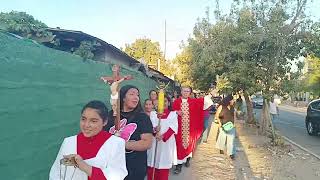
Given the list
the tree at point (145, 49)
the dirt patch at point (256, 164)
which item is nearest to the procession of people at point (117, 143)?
the dirt patch at point (256, 164)

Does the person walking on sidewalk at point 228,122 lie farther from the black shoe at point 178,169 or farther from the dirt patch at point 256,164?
the black shoe at point 178,169

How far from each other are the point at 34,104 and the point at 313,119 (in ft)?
51.3

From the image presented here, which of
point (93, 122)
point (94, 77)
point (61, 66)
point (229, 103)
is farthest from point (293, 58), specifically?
point (93, 122)

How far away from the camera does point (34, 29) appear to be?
5117mm

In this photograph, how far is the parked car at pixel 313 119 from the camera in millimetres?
17000

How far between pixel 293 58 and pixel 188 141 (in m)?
A: 7.24

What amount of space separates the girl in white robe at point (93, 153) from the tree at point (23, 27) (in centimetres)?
208

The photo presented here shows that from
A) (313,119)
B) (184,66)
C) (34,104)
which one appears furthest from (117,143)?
(184,66)

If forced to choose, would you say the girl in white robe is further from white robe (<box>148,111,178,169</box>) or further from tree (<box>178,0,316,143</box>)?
tree (<box>178,0,316,143</box>)

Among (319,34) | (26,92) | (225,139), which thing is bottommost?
(225,139)

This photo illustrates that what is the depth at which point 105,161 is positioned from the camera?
9.50ft

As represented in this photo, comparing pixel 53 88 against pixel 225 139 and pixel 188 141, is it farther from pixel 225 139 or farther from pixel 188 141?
pixel 225 139

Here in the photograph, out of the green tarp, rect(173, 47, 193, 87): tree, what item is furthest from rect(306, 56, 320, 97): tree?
the green tarp

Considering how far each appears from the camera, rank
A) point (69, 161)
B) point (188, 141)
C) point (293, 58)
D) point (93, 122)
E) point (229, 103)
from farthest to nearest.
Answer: point (293, 58) < point (229, 103) < point (188, 141) < point (93, 122) < point (69, 161)
